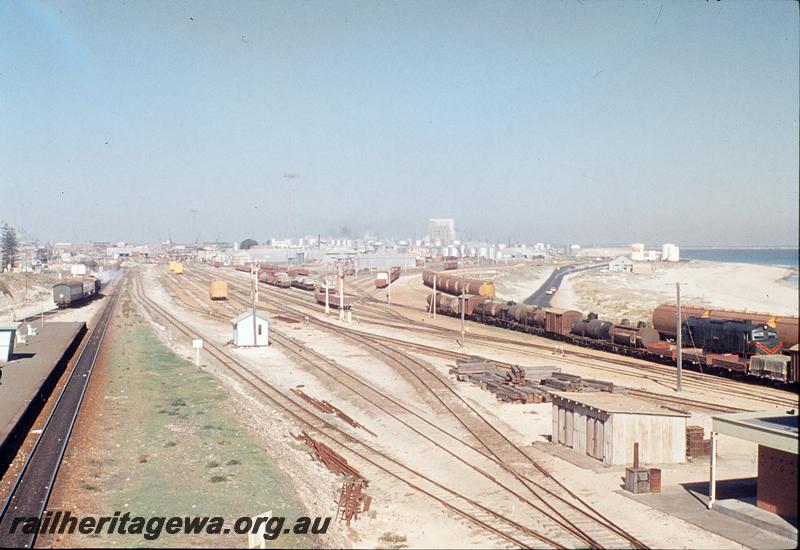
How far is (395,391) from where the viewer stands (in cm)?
3725

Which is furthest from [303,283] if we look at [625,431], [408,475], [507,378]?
[625,431]

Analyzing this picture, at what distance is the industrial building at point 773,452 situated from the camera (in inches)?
666

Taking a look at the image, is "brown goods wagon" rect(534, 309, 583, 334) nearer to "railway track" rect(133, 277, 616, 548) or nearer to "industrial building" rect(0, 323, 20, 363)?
"railway track" rect(133, 277, 616, 548)

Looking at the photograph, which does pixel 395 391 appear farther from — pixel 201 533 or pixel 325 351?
pixel 201 533

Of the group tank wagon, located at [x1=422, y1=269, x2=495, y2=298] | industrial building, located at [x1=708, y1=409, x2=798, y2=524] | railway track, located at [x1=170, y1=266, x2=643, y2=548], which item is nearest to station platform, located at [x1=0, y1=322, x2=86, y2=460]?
railway track, located at [x1=170, y1=266, x2=643, y2=548]

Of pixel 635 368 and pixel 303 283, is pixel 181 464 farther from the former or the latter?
pixel 303 283

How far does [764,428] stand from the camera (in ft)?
56.8

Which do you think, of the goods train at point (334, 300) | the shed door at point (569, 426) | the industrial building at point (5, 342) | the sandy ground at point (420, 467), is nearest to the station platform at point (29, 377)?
the industrial building at point (5, 342)

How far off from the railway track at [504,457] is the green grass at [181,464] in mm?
7347

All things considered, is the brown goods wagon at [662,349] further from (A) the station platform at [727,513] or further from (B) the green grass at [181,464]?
(B) the green grass at [181,464]

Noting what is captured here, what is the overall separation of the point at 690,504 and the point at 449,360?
2822 centimetres

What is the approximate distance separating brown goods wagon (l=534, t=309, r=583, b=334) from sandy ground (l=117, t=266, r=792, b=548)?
8648mm

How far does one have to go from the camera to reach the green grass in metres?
17.7

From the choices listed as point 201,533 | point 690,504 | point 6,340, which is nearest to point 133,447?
point 201,533
